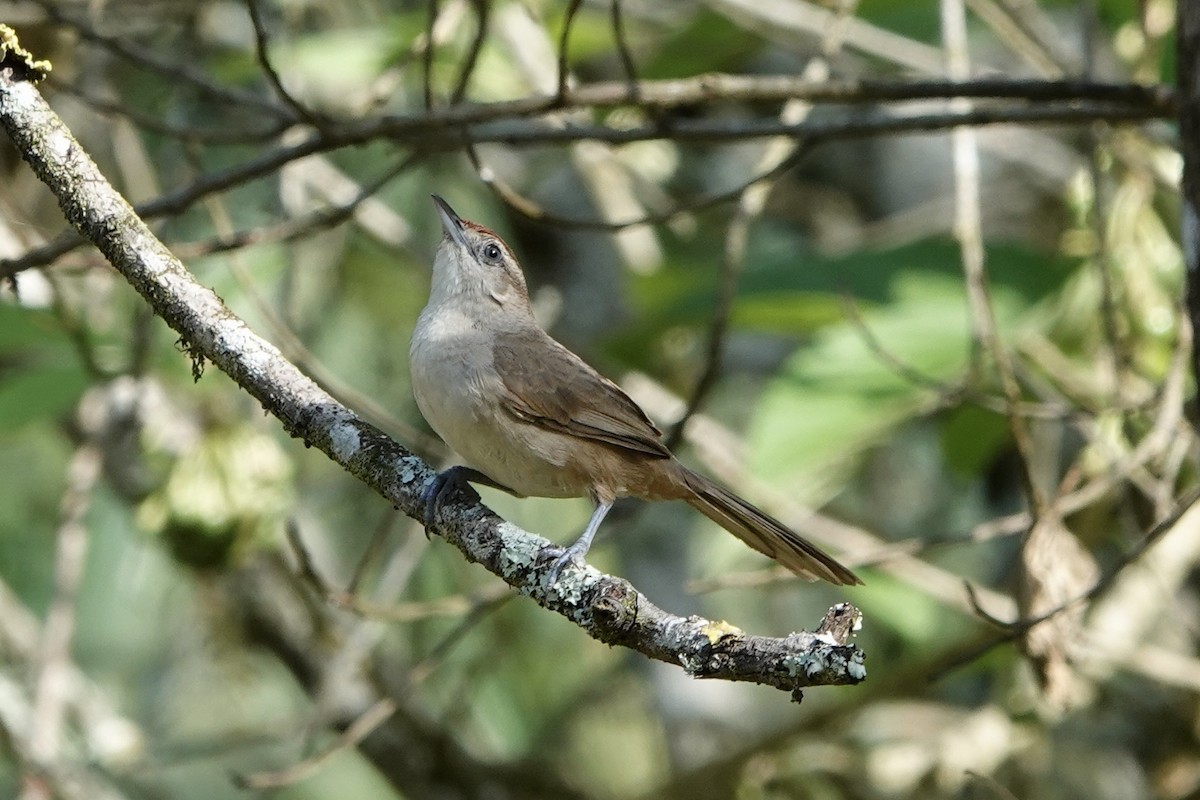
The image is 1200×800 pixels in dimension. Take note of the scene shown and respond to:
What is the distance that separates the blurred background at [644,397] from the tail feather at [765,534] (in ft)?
0.92

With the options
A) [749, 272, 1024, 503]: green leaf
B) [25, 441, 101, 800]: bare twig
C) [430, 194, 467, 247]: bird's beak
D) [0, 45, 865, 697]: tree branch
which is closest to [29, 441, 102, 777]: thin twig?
[25, 441, 101, 800]: bare twig

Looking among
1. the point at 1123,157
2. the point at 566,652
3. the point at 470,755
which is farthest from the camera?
the point at 566,652

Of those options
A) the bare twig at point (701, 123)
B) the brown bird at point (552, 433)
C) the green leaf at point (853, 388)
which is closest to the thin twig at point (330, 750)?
the brown bird at point (552, 433)

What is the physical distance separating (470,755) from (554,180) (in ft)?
10.5

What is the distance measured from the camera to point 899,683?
17.0 ft

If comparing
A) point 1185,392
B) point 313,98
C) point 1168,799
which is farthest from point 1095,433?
point 313,98

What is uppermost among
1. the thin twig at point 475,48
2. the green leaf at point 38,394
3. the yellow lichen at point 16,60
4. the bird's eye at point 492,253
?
the bird's eye at point 492,253

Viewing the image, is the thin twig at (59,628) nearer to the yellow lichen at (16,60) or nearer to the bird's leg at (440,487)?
the bird's leg at (440,487)

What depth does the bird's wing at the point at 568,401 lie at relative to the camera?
3879 millimetres

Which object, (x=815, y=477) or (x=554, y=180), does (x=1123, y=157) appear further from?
(x=554, y=180)

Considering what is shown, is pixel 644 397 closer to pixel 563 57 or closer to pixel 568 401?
pixel 568 401

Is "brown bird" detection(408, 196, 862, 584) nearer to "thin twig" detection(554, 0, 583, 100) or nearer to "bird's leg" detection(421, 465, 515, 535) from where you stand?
"bird's leg" detection(421, 465, 515, 535)

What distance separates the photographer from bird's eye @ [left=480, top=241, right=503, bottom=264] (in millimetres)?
4753

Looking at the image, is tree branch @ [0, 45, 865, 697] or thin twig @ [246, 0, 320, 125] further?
thin twig @ [246, 0, 320, 125]
